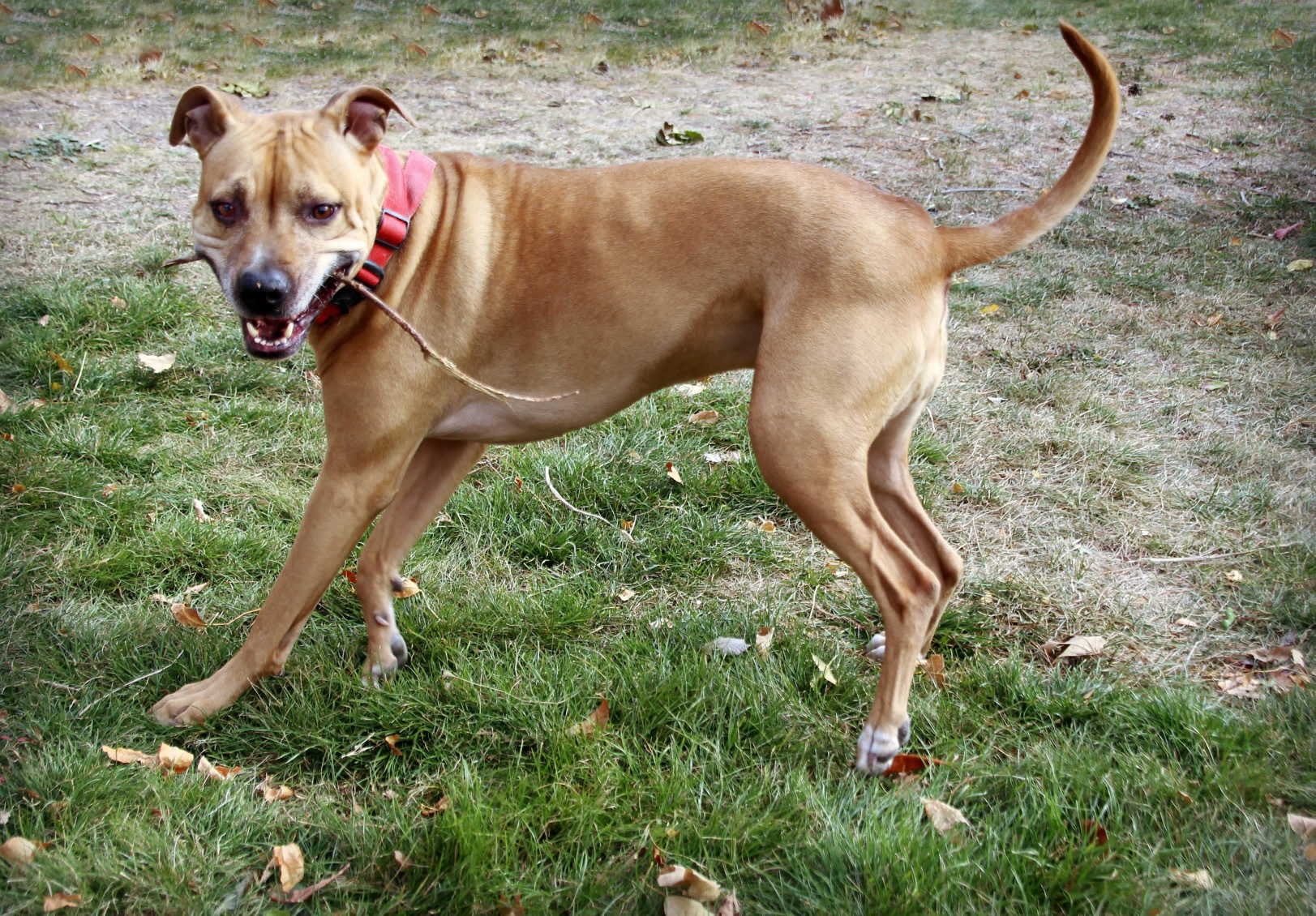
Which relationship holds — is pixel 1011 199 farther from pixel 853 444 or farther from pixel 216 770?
pixel 216 770

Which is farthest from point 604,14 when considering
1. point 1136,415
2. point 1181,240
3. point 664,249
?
point 664,249

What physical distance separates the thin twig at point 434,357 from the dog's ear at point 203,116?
642 millimetres

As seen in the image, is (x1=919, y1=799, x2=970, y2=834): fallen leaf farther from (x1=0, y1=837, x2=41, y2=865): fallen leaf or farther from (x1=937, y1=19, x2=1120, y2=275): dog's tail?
(x1=0, y1=837, x2=41, y2=865): fallen leaf

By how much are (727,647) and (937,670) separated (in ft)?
2.24

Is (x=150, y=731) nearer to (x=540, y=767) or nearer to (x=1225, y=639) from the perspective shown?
(x=540, y=767)

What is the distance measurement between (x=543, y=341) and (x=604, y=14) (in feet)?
35.4

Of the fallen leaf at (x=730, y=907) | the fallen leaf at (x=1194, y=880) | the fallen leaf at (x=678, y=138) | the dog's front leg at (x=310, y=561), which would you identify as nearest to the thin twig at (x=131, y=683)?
the dog's front leg at (x=310, y=561)

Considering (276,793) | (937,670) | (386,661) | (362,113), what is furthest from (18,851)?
(937,670)

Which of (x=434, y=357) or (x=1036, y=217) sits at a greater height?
(x=1036, y=217)

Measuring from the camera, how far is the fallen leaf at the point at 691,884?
231cm

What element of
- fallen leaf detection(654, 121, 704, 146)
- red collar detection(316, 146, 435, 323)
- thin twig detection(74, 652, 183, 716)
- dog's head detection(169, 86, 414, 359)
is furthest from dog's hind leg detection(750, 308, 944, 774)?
fallen leaf detection(654, 121, 704, 146)

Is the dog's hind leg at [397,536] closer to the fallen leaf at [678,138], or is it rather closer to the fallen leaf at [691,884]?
the fallen leaf at [691,884]

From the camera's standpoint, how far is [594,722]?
2.89 meters

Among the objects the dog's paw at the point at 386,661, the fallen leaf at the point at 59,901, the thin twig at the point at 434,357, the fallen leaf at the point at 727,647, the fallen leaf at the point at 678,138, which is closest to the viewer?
the fallen leaf at the point at 59,901
